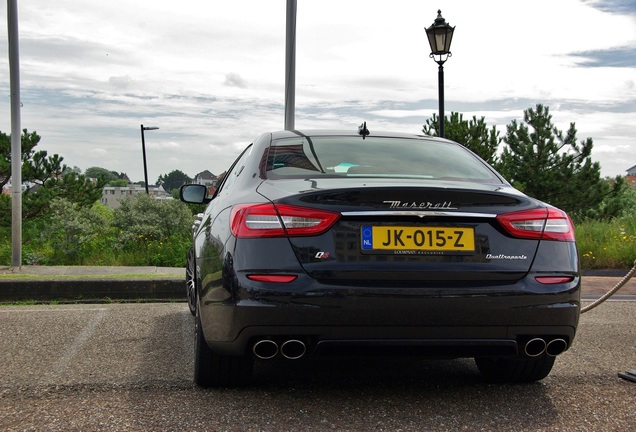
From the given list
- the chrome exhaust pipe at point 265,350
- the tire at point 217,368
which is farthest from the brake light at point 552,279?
the tire at point 217,368

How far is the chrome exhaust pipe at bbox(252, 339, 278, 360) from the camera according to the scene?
141 inches

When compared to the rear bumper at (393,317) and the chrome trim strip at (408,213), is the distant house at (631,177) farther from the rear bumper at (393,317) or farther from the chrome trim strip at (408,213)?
the chrome trim strip at (408,213)

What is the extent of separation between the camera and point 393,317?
3.49 meters

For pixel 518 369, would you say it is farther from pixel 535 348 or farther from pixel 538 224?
pixel 538 224

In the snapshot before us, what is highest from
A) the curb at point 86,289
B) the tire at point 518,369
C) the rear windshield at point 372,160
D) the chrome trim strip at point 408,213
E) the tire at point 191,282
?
the rear windshield at point 372,160

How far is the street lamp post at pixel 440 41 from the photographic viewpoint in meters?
12.2

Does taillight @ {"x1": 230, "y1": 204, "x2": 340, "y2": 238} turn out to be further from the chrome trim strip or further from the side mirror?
the side mirror

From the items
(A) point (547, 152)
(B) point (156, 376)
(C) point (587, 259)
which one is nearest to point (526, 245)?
(B) point (156, 376)

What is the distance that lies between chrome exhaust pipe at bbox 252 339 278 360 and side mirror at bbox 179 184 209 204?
2491 millimetres

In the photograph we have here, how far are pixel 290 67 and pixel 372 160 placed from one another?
6.25m

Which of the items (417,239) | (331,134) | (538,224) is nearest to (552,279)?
(538,224)

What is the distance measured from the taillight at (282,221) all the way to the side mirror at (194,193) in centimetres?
237

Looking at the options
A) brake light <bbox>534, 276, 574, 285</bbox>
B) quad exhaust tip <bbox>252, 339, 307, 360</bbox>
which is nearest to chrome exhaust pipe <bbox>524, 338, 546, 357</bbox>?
brake light <bbox>534, 276, 574, 285</bbox>

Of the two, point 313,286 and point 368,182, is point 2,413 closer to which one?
point 313,286
